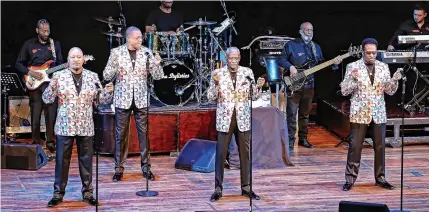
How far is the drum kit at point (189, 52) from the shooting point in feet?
38.7

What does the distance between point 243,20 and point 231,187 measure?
4.58 m

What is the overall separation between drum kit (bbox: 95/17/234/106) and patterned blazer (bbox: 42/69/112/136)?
2.84 meters

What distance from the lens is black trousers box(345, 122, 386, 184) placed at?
950 cm

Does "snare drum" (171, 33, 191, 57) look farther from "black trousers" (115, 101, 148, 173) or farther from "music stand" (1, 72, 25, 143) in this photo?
"music stand" (1, 72, 25, 143)

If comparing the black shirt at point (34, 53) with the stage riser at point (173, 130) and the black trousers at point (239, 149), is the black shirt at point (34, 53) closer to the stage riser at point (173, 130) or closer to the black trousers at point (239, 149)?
the stage riser at point (173, 130)

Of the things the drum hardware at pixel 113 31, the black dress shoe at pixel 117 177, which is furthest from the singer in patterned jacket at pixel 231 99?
the drum hardware at pixel 113 31

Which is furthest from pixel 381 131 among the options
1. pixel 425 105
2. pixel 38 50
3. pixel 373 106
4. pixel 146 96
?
pixel 38 50

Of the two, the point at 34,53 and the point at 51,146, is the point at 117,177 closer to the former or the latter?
the point at 51,146

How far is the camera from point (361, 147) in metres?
9.55

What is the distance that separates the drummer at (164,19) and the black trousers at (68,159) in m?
3.45

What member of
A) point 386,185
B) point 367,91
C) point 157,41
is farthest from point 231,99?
point 157,41

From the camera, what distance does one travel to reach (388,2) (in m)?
14.2

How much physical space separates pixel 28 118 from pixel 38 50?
1.59 m

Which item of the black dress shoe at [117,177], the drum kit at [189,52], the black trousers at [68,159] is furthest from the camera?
the drum kit at [189,52]
